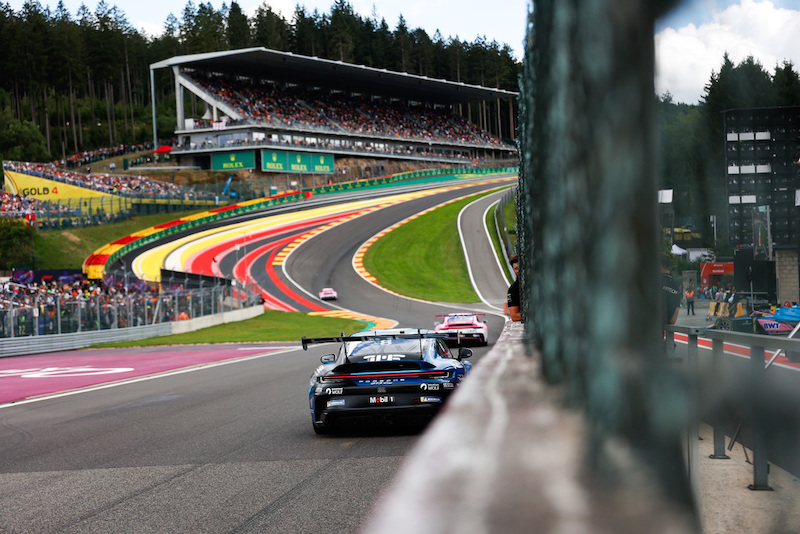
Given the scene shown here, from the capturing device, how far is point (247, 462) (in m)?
8.26

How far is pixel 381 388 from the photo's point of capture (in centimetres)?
972

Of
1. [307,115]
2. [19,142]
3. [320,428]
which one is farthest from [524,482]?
[19,142]

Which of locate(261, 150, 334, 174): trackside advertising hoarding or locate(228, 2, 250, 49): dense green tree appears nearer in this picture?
locate(261, 150, 334, 174): trackside advertising hoarding

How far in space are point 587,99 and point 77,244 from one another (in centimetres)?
5427

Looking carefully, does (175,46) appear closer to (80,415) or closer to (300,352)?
(300,352)

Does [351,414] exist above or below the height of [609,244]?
below

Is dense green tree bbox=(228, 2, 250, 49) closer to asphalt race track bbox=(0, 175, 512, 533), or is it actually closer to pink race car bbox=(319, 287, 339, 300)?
pink race car bbox=(319, 287, 339, 300)

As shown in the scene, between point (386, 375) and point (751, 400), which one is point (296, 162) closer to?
point (386, 375)

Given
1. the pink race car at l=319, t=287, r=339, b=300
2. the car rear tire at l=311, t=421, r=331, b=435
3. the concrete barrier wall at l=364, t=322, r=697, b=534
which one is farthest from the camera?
the pink race car at l=319, t=287, r=339, b=300

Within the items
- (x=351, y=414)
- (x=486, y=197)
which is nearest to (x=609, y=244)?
(x=351, y=414)

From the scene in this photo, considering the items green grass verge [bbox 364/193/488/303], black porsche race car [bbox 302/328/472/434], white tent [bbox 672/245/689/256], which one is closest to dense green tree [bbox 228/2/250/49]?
green grass verge [bbox 364/193/488/303]

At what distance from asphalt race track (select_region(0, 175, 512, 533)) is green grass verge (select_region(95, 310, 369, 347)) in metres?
11.6

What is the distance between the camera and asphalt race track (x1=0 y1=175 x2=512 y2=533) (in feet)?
20.2

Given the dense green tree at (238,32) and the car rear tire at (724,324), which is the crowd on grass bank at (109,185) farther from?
the dense green tree at (238,32)
